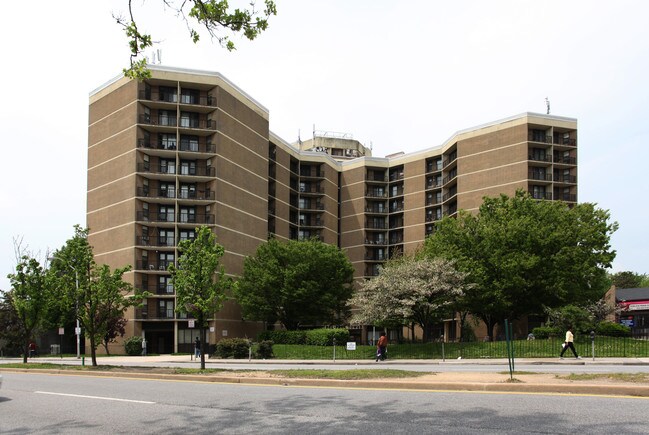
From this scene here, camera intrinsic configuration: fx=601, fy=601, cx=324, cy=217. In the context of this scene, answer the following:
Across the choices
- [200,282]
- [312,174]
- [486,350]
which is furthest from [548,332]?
[312,174]

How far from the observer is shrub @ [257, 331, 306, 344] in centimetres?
4872

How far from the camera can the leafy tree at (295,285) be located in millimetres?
54969

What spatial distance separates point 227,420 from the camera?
9422 millimetres

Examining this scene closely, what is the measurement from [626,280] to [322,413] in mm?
119105

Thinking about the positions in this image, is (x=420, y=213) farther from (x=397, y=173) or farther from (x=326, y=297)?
(x=326, y=297)

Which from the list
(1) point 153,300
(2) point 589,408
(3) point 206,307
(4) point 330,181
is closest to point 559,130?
(4) point 330,181

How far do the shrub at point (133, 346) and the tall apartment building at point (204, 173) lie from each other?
6.46ft

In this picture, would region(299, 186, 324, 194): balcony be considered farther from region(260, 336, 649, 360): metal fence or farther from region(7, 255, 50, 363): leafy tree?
region(7, 255, 50, 363): leafy tree

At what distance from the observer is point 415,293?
37906 mm


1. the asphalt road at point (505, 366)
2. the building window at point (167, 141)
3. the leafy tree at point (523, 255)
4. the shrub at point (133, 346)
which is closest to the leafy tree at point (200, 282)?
the asphalt road at point (505, 366)

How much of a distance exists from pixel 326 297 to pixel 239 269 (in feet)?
39.7

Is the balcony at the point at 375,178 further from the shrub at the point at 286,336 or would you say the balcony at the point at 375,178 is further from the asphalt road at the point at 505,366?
the asphalt road at the point at 505,366

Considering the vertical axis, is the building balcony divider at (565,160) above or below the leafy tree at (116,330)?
above

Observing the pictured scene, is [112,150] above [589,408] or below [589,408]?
above
